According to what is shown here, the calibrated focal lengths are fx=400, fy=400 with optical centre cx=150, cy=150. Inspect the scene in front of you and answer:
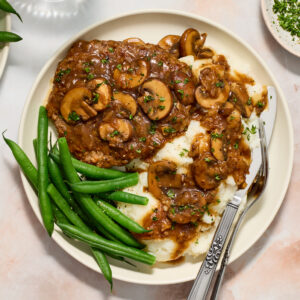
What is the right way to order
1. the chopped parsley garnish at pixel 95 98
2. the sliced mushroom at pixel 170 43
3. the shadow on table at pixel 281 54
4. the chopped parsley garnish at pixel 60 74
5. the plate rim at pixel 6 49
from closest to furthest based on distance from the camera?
1. the chopped parsley garnish at pixel 95 98
2. the chopped parsley garnish at pixel 60 74
3. the plate rim at pixel 6 49
4. the sliced mushroom at pixel 170 43
5. the shadow on table at pixel 281 54

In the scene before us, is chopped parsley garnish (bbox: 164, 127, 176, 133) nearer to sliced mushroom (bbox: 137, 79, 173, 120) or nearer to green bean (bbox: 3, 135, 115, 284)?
sliced mushroom (bbox: 137, 79, 173, 120)

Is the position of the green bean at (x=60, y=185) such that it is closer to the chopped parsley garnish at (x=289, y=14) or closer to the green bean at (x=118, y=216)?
the green bean at (x=118, y=216)

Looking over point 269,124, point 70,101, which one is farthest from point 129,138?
point 269,124

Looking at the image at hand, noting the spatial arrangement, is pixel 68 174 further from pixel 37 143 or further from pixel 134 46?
pixel 134 46

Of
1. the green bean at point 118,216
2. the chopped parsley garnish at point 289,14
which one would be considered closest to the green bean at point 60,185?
the green bean at point 118,216

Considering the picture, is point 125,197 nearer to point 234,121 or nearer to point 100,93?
point 100,93

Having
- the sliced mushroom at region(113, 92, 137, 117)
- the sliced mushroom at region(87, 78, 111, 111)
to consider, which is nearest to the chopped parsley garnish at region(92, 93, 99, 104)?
the sliced mushroom at region(87, 78, 111, 111)

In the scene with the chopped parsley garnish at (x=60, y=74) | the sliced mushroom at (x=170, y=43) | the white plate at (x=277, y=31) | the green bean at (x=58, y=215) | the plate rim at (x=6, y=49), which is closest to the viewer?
the chopped parsley garnish at (x=60, y=74)
